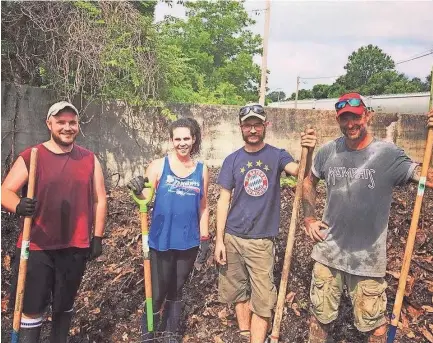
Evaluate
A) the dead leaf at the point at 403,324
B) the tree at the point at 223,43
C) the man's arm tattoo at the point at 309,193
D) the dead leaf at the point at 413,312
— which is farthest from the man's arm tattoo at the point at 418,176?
the tree at the point at 223,43

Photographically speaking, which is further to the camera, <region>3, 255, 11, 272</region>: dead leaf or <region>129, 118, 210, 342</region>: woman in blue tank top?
<region>3, 255, 11, 272</region>: dead leaf

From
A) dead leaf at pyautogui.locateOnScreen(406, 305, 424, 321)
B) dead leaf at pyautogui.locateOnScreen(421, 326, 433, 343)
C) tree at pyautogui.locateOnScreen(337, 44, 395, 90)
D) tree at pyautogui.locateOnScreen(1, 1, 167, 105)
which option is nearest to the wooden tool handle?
dead leaf at pyautogui.locateOnScreen(421, 326, 433, 343)

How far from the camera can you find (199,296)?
4.77 meters

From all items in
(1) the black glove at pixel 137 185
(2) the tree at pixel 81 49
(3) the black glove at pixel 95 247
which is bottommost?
(3) the black glove at pixel 95 247

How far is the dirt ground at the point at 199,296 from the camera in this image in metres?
4.15

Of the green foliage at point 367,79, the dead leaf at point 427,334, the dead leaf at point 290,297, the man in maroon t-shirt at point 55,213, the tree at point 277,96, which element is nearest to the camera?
the man in maroon t-shirt at point 55,213

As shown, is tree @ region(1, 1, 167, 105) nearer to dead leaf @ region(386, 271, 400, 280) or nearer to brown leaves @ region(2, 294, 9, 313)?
brown leaves @ region(2, 294, 9, 313)

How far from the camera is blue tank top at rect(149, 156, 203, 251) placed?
11.0 feet

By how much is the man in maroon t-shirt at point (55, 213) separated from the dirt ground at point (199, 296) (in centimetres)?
102

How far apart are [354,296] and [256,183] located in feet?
3.80

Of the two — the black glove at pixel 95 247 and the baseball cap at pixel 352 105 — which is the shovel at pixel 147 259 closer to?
the black glove at pixel 95 247

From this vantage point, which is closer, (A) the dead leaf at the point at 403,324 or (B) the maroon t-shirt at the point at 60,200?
(B) the maroon t-shirt at the point at 60,200

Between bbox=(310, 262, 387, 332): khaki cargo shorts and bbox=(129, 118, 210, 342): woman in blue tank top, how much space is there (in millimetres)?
995

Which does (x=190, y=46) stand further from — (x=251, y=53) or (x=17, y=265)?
(x=17, y=265)
